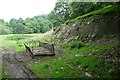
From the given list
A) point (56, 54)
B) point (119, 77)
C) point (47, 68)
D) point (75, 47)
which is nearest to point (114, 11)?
point (75, 47)

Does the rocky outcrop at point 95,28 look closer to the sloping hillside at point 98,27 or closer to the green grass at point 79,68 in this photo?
the sloping hillside at point 98,27

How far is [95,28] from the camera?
1555 inches

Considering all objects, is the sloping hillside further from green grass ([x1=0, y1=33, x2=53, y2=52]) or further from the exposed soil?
green grass ([x1=0, y1=33, x2=53, y2=52])

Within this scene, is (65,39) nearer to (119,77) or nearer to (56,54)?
(56,54)

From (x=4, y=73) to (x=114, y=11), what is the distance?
19699 millimetres

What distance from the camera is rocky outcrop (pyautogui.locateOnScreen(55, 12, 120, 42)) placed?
118ft

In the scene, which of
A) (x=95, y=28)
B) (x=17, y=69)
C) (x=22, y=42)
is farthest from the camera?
(x=22, y=42)

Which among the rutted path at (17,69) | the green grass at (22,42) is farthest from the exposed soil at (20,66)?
the green grass at (22,42)

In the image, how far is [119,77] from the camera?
20.3 m

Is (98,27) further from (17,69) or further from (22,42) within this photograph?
(22,42)

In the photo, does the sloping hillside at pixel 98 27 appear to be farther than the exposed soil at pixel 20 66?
A: Yes

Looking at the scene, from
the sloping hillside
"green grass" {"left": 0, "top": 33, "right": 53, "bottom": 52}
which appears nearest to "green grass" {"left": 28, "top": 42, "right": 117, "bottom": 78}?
the sloping hillside

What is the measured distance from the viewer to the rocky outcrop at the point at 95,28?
36.0 meters

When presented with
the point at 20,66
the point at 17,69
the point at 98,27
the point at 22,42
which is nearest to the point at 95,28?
the point at 98,27
